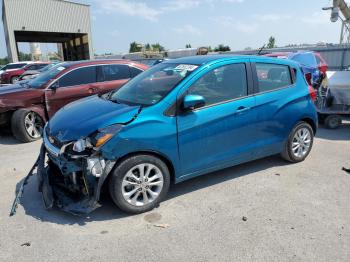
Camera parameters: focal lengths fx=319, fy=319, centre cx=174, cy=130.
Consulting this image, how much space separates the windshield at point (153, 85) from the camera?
12.8 feet

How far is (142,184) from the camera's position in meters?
3.57

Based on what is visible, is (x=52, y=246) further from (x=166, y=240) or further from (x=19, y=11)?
(x=19, y=11)

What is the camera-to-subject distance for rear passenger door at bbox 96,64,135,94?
757cm

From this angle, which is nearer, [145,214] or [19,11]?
[145,214]

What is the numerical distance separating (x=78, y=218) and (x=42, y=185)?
2.22 feet

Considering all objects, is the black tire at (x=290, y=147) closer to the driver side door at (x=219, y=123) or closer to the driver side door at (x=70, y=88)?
the driver side door at (x=219, y=123)

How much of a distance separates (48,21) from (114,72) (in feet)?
96.7

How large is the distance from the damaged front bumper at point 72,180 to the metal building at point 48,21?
31.3 meters

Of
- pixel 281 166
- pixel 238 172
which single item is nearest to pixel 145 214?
pixel 238 172

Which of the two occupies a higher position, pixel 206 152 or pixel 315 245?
pixel 206 152

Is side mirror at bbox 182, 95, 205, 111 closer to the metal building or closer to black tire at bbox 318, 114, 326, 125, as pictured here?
black tire at bbox 318, 114, 326, 125

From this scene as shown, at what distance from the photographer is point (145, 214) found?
3635 millimetres

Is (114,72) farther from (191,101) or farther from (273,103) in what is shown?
(191,101)

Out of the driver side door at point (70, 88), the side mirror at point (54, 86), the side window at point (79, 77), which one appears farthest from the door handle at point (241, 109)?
the side mirror at point (54, 86)
